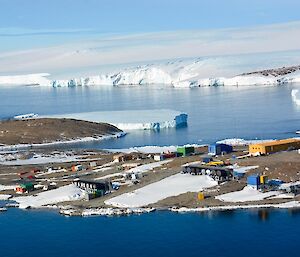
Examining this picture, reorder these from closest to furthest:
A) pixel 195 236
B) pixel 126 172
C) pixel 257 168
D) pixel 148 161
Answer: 1. pixel 195 236
2. pixel 257 168
3. pixel 126 172
4. pixel 148 161

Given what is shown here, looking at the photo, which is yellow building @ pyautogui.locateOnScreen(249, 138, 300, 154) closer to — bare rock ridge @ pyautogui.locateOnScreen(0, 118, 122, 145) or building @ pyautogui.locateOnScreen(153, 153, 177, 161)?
building @ pyautogui.locateOnScreen(153, 153, 177, 161)

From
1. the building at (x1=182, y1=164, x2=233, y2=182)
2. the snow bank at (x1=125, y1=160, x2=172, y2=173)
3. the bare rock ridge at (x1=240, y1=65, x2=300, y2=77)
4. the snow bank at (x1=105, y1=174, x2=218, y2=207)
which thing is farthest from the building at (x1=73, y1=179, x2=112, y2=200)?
the bare rock ridge at (x1=240, y1=65, x2=300, y2=77)

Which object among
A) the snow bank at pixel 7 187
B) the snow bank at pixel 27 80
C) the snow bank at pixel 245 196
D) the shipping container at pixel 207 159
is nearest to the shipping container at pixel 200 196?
the snow bank at pixel 245 196

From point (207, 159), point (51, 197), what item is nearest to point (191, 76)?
point (207, 159)

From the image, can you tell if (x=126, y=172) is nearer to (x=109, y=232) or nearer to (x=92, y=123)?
(x=109, y=232)

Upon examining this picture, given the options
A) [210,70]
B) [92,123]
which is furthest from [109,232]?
[210,70]

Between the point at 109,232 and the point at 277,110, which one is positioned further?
the point at 277,110

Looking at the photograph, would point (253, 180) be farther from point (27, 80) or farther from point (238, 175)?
point (27, 80)
